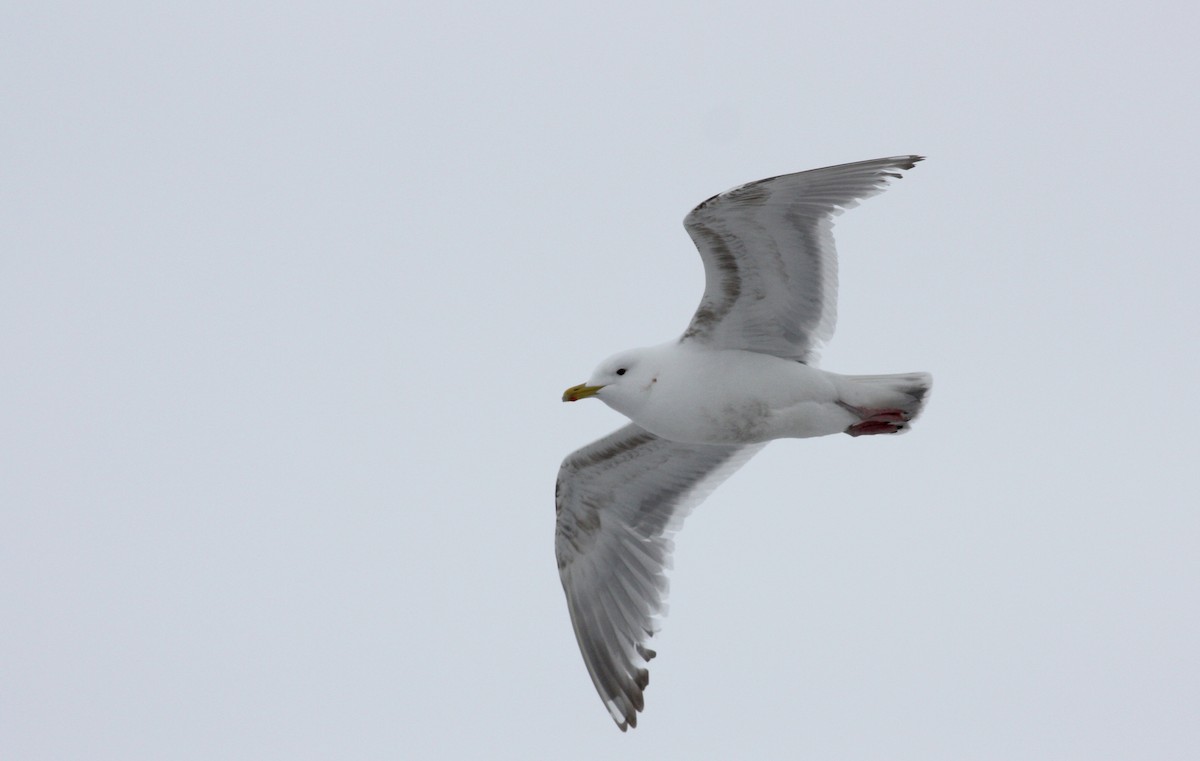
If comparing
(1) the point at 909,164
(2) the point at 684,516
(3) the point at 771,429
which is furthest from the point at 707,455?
(1) the point at 909,164

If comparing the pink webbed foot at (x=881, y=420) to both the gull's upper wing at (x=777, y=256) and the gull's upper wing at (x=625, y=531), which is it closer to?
the gull's upper wing at (x=777, y=256)

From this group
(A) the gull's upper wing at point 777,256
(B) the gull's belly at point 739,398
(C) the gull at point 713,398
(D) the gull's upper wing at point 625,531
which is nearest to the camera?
(A) the gull's upper wing at point 777,256

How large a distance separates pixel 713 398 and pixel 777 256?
2.80 ft

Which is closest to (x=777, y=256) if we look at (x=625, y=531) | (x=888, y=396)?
(x=888, y=396)

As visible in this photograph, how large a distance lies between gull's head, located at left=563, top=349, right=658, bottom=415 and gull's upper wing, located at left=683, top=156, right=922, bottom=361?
0.30 meters

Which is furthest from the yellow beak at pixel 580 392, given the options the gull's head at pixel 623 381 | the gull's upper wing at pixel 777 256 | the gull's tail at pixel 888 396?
the gull's tail at pixel 888 396

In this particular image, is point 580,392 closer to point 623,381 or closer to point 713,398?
point 623,381

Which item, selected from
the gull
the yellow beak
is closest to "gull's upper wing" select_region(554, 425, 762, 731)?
the gull

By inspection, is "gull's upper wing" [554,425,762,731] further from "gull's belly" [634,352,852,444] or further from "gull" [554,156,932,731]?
"gull's belly" [634,352,852,444]

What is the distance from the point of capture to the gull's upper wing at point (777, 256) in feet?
25.7

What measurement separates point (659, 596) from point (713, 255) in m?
2.46

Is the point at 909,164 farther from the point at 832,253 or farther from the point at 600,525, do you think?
the point at 600,525

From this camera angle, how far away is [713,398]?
8.38 m

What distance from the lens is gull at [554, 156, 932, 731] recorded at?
26.2 ft
